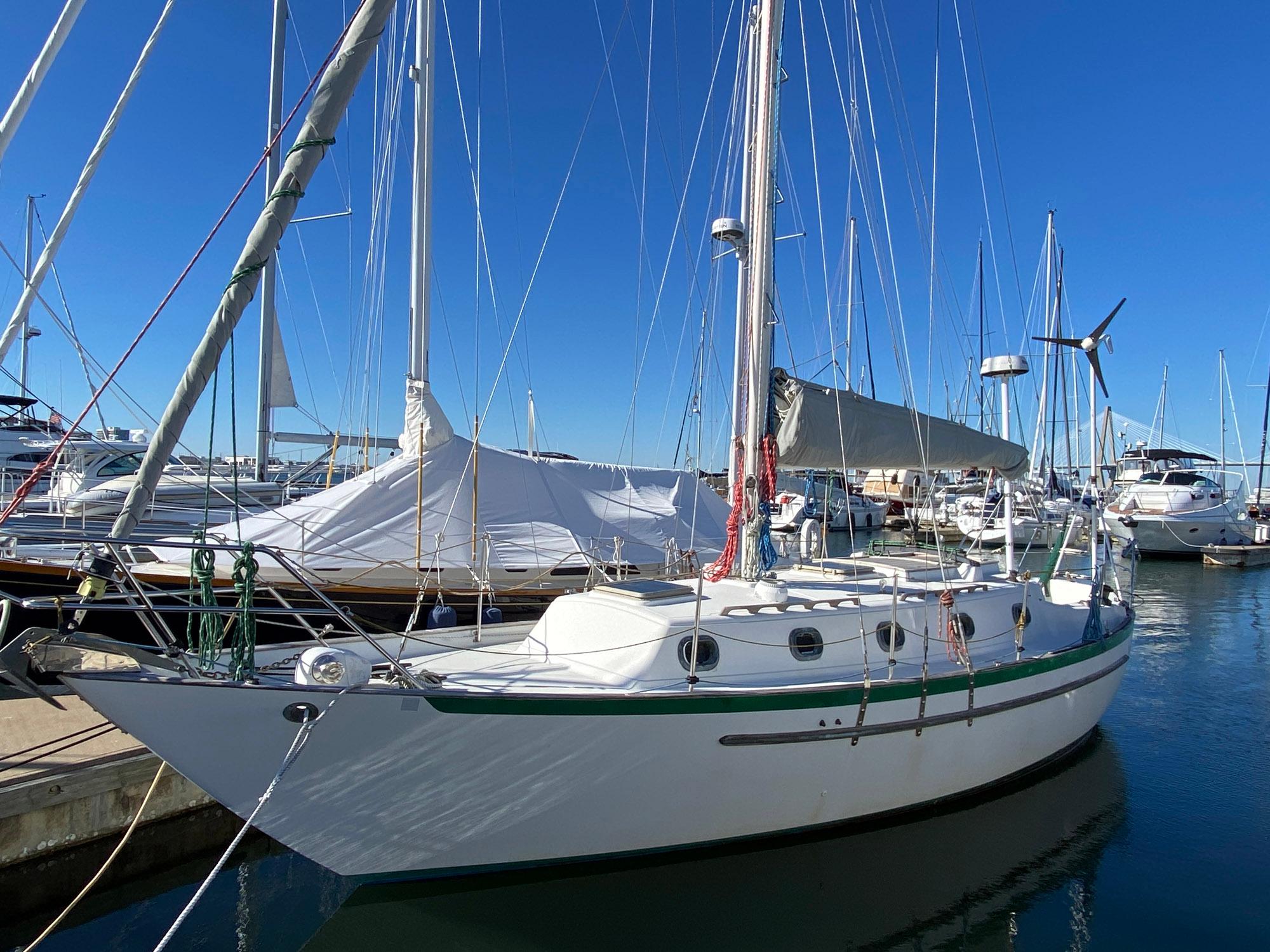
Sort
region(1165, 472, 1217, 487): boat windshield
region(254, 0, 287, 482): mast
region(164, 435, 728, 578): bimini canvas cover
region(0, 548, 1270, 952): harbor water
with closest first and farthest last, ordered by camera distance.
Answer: region(0, 548, 1270, 952): harbor water → region(164, 435, 728, 578): bimini canvas cover → region(254, 0, 287, 482): mast → region(1165, 472, 1217, 487): boat windshield

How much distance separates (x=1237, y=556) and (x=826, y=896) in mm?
Answer: 33625

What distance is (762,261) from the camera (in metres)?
7.79

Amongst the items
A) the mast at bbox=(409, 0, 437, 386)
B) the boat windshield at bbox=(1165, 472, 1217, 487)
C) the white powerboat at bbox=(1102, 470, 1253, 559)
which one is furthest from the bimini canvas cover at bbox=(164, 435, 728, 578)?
the boat windshield at bbox=(1165, 472, 1217, 487)

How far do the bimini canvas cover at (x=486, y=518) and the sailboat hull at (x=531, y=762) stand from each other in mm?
4051

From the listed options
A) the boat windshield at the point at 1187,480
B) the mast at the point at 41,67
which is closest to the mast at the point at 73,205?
the mast at the point at 41,67

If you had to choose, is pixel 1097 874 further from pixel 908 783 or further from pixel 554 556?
pixel 554 556

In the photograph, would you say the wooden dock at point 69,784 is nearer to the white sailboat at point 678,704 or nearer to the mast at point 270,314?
the white sailboat at point 678,704

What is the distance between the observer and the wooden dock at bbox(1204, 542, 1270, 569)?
30.8m

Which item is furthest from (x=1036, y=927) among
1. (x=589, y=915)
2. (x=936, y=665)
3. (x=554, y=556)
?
(x=554, y=556)

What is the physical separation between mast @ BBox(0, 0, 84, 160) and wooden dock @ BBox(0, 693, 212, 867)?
5.16m

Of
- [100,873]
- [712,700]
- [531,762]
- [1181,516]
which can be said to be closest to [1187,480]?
[1181,516]

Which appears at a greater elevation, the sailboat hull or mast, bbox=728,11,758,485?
mast, bbox=728,11,758,485

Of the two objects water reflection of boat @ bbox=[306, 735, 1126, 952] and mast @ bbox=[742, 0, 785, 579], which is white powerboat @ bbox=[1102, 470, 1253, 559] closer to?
water reflection of boat @ bbox=[306, 735, 1126, 952]

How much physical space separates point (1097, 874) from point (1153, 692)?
7472mm
